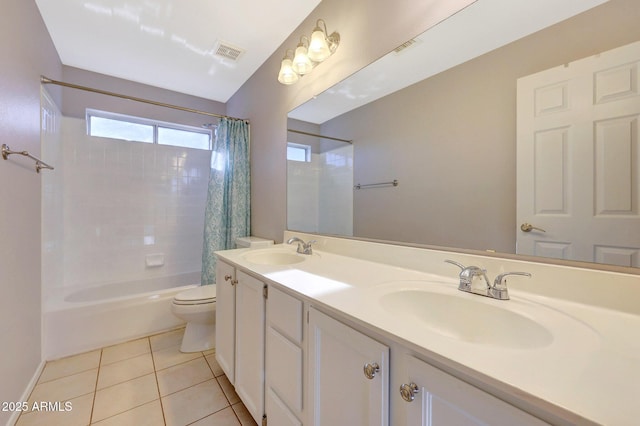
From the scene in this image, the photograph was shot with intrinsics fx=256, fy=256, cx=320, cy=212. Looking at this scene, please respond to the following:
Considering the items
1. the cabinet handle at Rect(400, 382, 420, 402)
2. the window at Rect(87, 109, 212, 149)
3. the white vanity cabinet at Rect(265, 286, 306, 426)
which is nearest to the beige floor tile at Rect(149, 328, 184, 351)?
the white vanity cabinet at Rect(265, 286, 306, 426)

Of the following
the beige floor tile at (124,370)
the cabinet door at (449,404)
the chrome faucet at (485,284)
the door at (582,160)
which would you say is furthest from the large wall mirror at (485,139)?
the beige floor tile at (124,370)

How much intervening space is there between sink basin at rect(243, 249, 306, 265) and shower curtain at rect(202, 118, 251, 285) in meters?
0.87

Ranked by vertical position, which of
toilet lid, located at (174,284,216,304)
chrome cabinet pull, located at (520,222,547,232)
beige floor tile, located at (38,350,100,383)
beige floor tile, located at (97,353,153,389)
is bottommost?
beige floor tile, located at (97,353,153,389)

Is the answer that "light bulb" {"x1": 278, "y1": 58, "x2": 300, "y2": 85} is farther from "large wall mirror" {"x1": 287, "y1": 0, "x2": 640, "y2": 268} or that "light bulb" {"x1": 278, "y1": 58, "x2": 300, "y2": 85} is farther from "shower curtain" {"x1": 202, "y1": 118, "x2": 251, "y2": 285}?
"shower curtain" {"x1": 202, "y1": 118, "x2": 251, "y2": 285}

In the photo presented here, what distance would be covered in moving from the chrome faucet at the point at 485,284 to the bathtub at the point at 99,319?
2.30 metres

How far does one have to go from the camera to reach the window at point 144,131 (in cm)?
259

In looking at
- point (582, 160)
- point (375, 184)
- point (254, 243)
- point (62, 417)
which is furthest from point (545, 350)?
point (62, 417)

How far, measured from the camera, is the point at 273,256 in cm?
171

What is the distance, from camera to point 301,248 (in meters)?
1.64

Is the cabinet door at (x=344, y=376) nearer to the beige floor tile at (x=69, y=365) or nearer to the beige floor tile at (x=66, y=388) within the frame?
the beige floor tile at (x=66, y=388)

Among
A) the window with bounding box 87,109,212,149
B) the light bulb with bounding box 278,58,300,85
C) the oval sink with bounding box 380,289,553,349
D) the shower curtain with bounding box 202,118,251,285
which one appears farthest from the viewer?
the window with bounding box 87,109,212,149

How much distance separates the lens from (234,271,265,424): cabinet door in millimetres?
1136

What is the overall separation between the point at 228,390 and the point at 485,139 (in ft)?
6.17

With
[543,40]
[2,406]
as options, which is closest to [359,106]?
[543,40]
